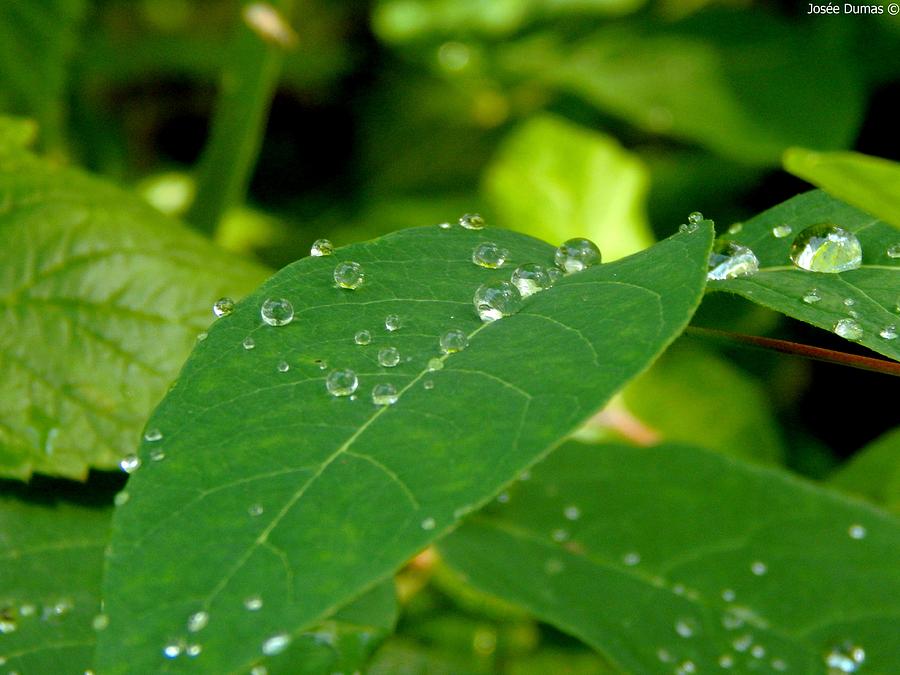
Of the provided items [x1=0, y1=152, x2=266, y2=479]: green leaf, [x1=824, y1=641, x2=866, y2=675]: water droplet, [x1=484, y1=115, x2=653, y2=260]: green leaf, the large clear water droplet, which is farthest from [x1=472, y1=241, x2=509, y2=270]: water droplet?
[x1=484, y1=115, x2=653, y2=260]: green leaf

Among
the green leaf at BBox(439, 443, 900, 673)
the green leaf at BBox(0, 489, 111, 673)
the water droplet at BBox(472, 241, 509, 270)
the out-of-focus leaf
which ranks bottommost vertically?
the out-of-focus leaf

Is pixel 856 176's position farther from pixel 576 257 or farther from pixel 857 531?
pixel 857 531

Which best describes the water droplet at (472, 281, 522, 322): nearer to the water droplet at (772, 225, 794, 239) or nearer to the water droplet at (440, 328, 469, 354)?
the water droplet at (440, 328, 469, 354)

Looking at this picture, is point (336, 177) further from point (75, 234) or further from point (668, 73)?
point (75, 234)

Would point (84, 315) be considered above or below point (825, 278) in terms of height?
below

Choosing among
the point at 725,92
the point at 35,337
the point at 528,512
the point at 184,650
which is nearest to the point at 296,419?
the point at 184,650

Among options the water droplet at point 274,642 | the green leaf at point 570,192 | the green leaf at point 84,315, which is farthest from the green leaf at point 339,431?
the green leaf at point 570,192

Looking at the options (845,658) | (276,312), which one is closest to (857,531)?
(845,658)
